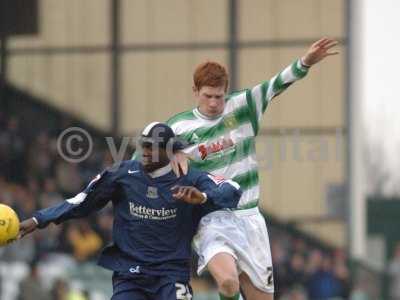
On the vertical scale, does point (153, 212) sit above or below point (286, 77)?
below

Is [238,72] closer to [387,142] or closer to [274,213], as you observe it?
[274,213]

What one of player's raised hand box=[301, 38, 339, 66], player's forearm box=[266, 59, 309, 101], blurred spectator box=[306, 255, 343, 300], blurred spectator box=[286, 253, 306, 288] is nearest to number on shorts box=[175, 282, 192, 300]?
player's forearm box=[266, 59, 309, 101]

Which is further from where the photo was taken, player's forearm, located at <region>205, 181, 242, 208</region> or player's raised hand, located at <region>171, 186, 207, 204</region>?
player's forearm, located at <region>205, 181, 242, 208</region>

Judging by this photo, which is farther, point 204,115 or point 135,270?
point 204,115

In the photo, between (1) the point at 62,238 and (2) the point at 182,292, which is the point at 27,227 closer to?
(2) the point at 182,292

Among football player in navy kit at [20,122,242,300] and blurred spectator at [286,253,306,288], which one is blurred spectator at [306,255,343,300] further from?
football player in navy kit at [20,122,242,300]

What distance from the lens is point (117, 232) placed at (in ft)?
32.5

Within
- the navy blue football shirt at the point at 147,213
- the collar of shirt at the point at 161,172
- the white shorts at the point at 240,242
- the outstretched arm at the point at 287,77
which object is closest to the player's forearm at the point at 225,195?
the navy blue football shirt at the point at 147,213

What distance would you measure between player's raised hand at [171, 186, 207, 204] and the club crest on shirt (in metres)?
0.27

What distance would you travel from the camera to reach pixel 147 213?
9.73 m

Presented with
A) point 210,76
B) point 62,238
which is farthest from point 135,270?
point 62,238

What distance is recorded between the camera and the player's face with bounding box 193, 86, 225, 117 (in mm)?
10398

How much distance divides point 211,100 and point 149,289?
1.66 meters

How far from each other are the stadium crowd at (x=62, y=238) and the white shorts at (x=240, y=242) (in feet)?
34.8
